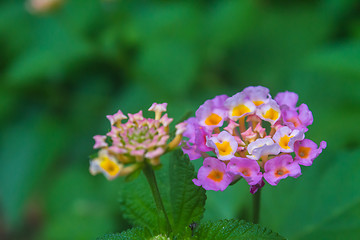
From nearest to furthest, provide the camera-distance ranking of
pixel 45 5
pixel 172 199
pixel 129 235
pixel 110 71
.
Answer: pixel 129 235
pixel 172 199
pixel 45 5
pixel 110 71

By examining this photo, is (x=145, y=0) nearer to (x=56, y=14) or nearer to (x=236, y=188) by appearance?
(x=56, y=14)

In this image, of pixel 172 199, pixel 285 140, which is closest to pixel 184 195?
pixel 172 199

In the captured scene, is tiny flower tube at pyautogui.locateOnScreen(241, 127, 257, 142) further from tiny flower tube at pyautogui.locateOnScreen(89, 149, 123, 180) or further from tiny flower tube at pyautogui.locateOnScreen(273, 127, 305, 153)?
tiny flower tube at pyautogui.locateOnScreen(89, 149, 123, 180)

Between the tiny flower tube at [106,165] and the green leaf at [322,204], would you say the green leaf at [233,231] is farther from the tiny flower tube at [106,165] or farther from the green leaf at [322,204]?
the green leaf at [322,204]

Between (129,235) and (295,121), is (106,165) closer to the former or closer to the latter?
(129,235)

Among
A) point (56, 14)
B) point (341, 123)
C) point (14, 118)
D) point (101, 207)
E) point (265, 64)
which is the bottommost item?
point (341, 123)

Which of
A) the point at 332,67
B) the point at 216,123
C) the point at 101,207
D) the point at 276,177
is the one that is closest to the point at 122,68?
the point at 101,207
